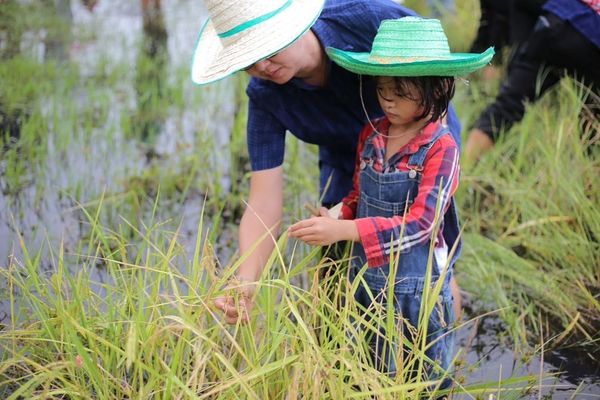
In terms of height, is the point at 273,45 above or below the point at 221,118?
above

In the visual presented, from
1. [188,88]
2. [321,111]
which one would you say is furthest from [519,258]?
[188,88]

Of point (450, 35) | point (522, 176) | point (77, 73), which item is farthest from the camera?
point (450, 35)

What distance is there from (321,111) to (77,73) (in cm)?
260

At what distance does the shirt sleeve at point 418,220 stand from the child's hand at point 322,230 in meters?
0.02

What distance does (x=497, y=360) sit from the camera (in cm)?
227

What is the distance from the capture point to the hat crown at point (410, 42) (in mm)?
1713

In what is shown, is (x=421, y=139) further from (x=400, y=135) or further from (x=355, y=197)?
(x=355, y=197)

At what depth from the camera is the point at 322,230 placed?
1688 millimetres

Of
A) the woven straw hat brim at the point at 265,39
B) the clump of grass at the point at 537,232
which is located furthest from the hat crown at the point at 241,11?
the clump of grass at the point at 537,232

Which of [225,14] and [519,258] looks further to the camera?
[519,258]

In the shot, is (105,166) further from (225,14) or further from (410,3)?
(410,3)

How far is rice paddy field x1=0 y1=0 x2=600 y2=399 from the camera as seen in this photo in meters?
1.64

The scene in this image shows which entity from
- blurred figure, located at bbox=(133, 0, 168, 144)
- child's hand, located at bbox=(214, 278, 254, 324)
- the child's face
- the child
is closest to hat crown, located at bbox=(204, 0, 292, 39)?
the child

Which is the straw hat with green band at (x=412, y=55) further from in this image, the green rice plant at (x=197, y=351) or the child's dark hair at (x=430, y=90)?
the green rice plant at (x=197, y=351)
